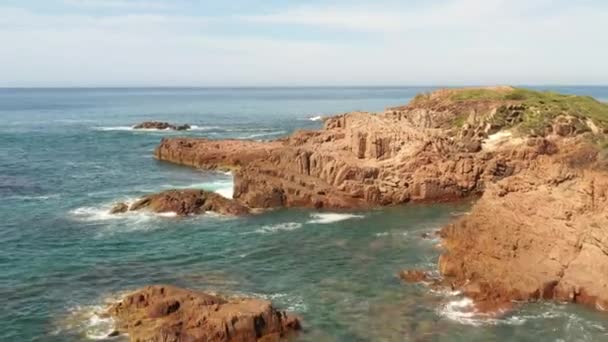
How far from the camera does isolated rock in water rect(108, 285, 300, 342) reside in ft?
85.6

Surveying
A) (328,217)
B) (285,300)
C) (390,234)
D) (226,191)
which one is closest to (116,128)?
(226,191)

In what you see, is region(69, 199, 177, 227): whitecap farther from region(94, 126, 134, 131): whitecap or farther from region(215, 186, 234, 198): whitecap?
region(94, 126, 134, 131): whitecap

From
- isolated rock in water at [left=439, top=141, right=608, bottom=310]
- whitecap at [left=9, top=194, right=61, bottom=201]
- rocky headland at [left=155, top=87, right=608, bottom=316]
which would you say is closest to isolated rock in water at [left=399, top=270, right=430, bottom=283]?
rocky headland at [left=155, top=87, right=608, bottom=316]

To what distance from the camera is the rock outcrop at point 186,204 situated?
4972 centimetres

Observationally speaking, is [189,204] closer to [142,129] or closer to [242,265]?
[242,265]

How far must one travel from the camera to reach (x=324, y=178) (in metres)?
54.7

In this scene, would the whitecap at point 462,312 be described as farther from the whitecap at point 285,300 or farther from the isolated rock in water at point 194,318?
the isolated rock in water at point 194,318

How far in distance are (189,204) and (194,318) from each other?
23.5 meters

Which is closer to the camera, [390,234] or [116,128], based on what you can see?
[390,234]

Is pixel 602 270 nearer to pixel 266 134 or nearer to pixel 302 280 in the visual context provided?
pixel 302 280

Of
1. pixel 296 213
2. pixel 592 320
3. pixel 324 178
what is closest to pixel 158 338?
pixel 592 320

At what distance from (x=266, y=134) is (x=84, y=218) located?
2424 inches

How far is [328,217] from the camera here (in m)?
48.8

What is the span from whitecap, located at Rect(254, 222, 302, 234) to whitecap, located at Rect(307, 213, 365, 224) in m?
1.54
